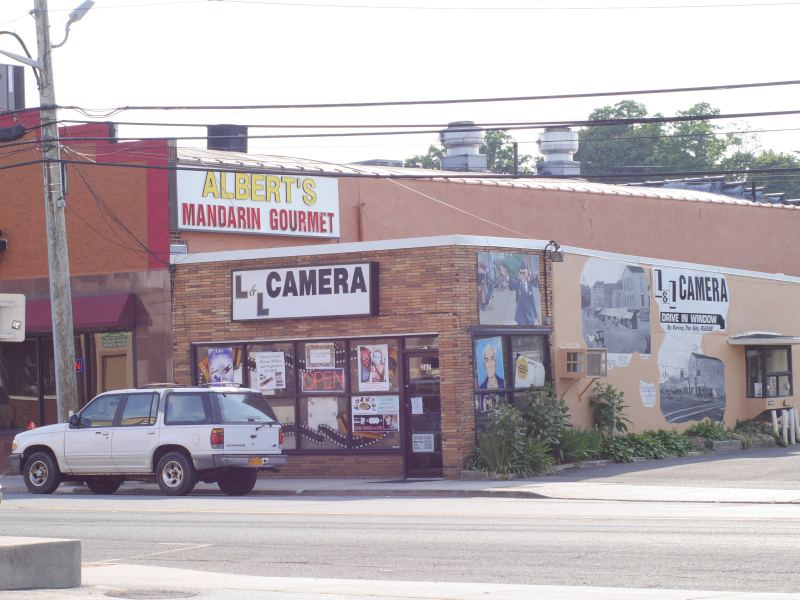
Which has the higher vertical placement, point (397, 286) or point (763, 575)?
point (397, 286)

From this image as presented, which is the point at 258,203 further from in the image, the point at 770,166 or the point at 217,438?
the point at 770,166

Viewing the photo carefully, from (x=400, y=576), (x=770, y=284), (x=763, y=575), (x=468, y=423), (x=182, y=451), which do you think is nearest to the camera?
(x=763, y=575)

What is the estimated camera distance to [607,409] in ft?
87.9

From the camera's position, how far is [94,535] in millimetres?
15914

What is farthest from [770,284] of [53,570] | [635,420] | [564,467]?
[53,570]

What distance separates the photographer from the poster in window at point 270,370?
85.9 ft

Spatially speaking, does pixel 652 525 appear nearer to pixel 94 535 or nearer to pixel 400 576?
pixel 400 576

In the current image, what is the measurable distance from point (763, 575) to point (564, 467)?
13534mm

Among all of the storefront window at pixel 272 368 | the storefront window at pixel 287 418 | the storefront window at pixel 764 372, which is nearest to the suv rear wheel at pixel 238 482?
the storefront window at pixel 287 418

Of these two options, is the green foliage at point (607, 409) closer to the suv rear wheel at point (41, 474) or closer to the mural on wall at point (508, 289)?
the mural on wall at point (508, 289)

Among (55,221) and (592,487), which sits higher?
(55,221)

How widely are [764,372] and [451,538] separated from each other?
19912 mm

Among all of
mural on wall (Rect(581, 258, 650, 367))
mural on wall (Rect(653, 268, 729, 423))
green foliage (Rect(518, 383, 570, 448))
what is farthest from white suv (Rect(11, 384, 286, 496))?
mural on wall (Rect(653, 268, 729, 423))

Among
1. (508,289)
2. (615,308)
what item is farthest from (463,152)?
(508,289)
